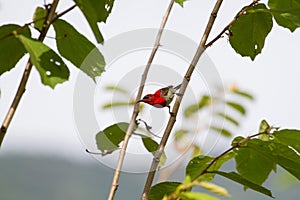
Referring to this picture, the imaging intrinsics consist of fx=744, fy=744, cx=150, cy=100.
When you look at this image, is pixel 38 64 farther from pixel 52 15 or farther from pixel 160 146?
pixel 160 146

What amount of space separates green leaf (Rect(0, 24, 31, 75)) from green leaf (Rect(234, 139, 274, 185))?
41 centimetres

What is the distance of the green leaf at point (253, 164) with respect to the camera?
4.15 ft

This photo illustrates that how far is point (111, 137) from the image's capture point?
1225 mm

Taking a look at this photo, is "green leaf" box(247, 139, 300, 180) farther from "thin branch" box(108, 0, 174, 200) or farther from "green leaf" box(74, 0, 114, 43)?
"green leaf" box(74, 0, 114, 43)

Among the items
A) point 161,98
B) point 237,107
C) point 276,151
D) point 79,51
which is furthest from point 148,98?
point 237,107

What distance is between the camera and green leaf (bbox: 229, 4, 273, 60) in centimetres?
129

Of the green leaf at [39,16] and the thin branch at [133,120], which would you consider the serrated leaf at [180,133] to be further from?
the green leaf at [39,16]

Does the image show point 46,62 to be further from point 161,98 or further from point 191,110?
point 191,110

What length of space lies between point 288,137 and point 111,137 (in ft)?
0.98

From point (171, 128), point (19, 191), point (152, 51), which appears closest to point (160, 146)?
point (171, 128)

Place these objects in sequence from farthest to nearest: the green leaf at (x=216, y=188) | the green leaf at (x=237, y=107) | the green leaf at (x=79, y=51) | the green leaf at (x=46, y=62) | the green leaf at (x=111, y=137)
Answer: the green leaf at (x=237, y=107) < the green leaf at (x=111, y=137) < the green leaf at (x=79, y=51) < the green leaf at (x=46, y=62) < the green leaf at (x=216, y=188)

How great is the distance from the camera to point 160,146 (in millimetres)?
1156

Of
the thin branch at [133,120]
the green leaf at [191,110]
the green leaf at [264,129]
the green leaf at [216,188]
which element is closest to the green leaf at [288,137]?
the green leaf at [264,129]

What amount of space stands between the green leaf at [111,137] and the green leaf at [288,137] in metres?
0.26
